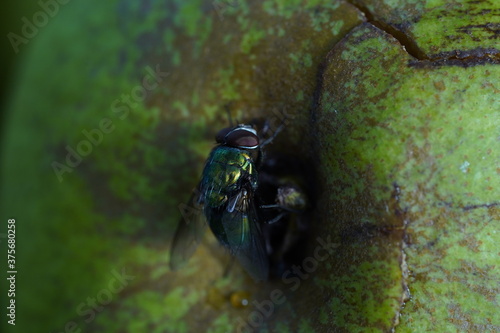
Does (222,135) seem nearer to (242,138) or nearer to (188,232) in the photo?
(242,138)

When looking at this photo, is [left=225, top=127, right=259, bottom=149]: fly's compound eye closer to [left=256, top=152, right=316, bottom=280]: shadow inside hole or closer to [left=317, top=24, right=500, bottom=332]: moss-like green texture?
[left=256, top=152, right=316, bottom=280]: shadow inside hole

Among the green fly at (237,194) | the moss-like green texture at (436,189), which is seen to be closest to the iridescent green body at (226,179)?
the green fly at (237,194)

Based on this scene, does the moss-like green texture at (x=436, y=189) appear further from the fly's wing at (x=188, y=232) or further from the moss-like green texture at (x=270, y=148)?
the fly's wing at (x=188, y=232)

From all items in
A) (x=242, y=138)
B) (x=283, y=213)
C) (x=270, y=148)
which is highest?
(x=242, y=138)

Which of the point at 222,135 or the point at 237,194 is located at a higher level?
the point at 222,135

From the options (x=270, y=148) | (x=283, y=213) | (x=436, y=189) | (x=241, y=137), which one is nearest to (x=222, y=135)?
(x=241, y=137)

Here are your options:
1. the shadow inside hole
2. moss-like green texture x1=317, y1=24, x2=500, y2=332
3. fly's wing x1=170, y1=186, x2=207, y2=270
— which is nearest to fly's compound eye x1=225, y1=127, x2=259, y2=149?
the shadow inside hole
